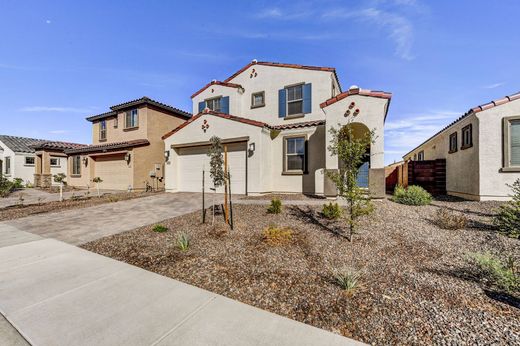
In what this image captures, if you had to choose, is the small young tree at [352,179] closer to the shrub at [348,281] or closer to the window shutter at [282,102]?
the shrub at [348,281]

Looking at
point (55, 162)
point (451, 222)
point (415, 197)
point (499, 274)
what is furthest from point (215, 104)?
point (55, 162)

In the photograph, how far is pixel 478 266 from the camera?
12.5 feet

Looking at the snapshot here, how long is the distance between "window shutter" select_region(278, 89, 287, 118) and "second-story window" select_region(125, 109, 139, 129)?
11.8 m

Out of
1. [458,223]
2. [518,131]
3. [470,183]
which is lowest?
[458,223]

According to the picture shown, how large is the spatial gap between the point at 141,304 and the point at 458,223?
776 cm

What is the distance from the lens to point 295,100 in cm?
1343

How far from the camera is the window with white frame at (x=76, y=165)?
19953mm

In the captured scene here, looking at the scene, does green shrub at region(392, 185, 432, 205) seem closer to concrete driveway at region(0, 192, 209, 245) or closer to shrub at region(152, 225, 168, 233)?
concrete driveway at region(0, 192, 209, 245)

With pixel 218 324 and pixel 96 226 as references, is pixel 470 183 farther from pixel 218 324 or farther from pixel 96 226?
pixel 96 226

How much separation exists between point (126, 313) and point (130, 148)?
16.0m

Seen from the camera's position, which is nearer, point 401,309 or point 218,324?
point 218,324

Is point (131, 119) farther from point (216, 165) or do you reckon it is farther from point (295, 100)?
point (216, 165)

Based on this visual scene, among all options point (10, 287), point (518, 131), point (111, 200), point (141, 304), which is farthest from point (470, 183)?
point (111, 200)

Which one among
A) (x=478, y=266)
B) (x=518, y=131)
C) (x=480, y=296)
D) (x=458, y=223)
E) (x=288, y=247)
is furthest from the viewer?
(x=518, y=131)
